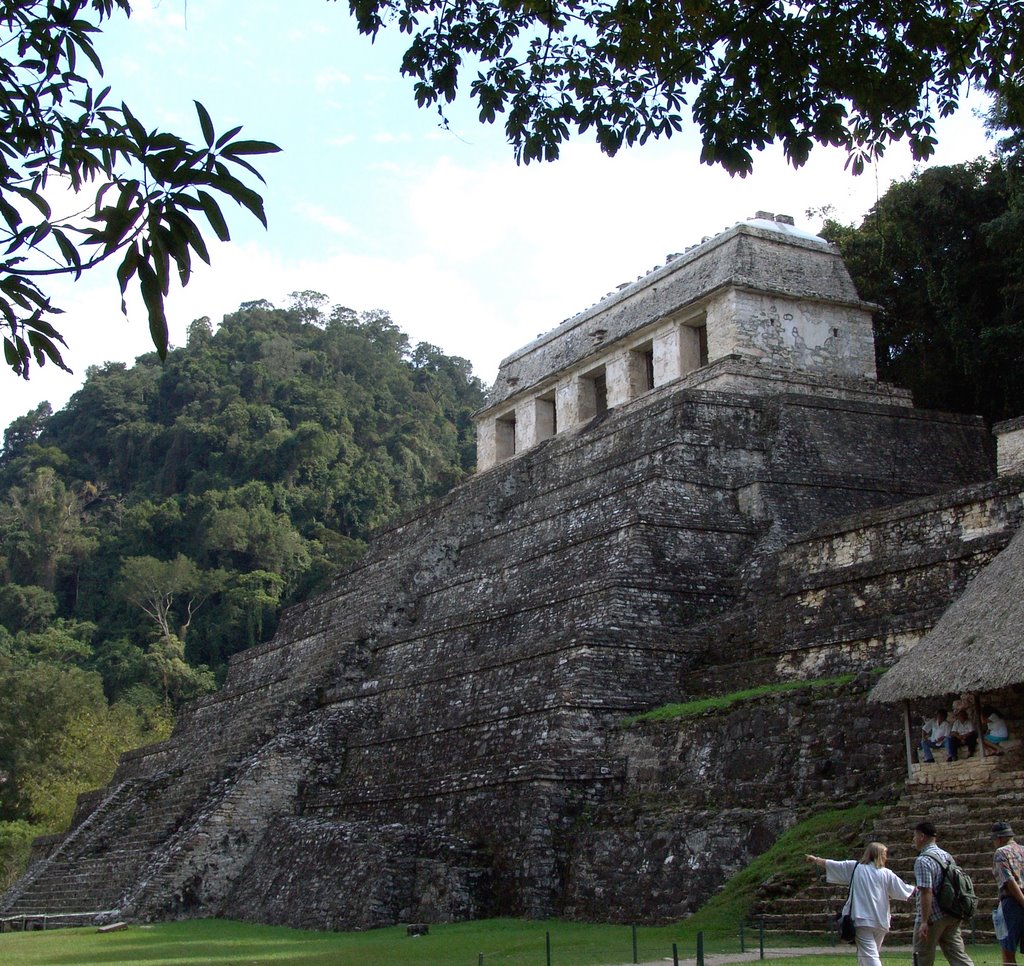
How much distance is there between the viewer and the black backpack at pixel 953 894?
7164 millimetres

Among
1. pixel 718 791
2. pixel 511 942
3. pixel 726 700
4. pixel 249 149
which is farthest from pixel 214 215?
pixel 726 700

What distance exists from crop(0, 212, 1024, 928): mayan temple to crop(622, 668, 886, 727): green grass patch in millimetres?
108

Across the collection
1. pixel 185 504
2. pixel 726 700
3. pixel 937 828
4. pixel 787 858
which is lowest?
pixel 787 858

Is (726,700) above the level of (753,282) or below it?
below

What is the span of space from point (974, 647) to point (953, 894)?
13.1ft

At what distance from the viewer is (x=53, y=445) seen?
62250mm

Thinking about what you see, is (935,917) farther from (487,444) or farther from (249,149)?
(487,444)

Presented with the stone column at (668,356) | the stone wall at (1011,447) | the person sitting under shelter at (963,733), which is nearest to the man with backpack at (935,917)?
the person sitting under shelter at (963,733)

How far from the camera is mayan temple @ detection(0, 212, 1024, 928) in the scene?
43.7ft

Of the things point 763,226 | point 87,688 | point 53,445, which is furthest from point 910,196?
point 53,445

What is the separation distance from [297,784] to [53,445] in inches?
1878

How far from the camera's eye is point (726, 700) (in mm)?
13641

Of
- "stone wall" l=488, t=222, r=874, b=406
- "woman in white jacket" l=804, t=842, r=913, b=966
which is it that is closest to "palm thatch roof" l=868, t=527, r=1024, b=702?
"woman in white jacket" l=804, t=842, r=913, b=966

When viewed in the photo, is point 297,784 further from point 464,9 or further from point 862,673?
point 464,9
